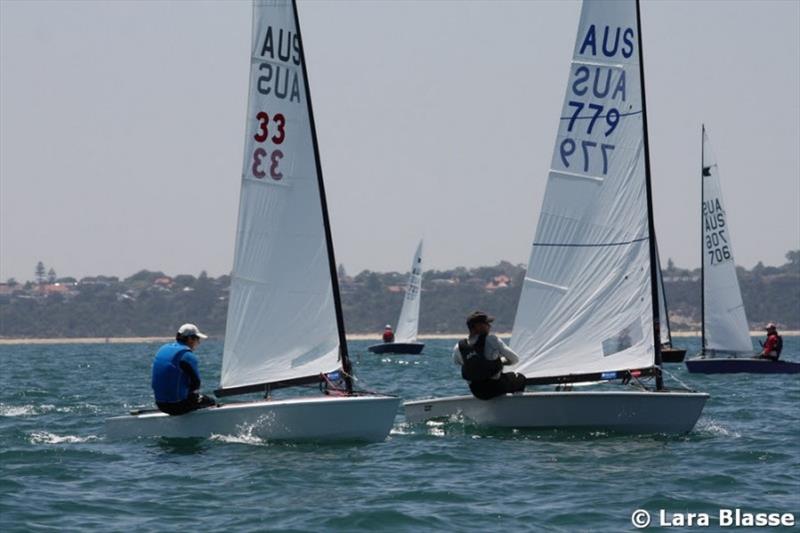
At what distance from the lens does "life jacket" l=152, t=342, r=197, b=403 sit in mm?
14945

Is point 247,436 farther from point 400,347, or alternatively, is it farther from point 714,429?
point 400,347

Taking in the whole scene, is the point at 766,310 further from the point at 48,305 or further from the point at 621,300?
the point at 621,300

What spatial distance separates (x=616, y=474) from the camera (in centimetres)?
1284

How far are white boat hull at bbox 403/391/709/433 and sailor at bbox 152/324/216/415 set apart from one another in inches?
131

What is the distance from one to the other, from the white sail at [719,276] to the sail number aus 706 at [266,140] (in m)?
20.4

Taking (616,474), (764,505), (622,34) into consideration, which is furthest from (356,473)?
(622,34)

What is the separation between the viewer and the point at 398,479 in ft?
41.2

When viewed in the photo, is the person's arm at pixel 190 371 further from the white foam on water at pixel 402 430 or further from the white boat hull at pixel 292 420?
the white foam on water at pixel 402 430

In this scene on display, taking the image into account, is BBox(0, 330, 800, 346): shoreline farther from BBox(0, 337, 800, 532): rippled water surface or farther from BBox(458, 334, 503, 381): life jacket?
BBox(0, 337, 800, 532): rippled water surface

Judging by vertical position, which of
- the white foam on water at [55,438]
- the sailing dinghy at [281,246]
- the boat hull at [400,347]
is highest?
the sailing dinghy at [281,246]

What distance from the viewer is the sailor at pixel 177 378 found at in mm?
14945

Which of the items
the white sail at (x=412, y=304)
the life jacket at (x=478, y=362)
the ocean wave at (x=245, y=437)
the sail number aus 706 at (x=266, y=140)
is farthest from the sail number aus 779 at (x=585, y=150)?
the white sail at (x=412, y=304)

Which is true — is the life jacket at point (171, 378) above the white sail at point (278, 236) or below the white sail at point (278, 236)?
below

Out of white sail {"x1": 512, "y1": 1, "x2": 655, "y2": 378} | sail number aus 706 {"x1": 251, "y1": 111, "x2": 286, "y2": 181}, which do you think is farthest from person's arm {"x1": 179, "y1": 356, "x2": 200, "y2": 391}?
white sail {"x1": 512, "y1": 1, "x2": 655, "y2": 378}
